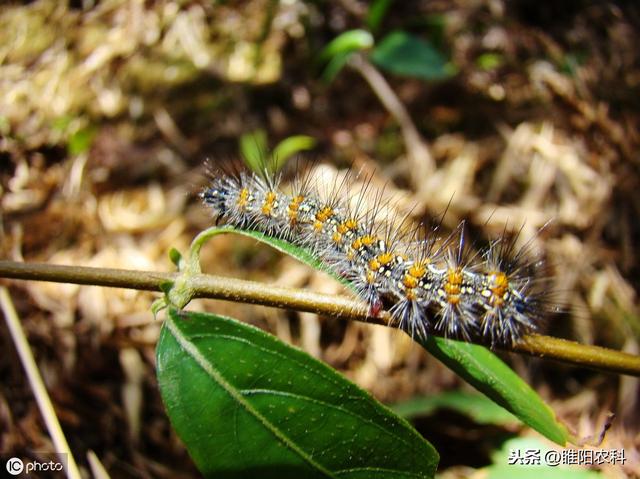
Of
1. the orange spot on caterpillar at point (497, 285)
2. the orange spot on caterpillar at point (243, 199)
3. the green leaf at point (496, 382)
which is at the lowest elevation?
the green leaf at point (496, 382)

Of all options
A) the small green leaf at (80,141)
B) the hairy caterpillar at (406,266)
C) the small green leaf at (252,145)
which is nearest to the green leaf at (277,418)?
the hairy caterpillar at (406,266)

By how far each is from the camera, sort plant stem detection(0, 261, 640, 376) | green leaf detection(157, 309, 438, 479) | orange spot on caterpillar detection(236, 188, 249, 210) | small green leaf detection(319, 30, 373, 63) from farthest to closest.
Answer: small green leaf detection(319, 30, 373, 63) → orange spot on caterpillar detection(236, 188, 249, 210) → plant stem detection(0, 261, 640, 376) → green leaf detection(157, 309, 438, 479)

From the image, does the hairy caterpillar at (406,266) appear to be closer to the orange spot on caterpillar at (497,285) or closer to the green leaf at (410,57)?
the orange spot on caterpillar at (497,285)

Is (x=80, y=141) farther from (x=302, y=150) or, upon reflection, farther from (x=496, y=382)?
(x=496, y=382)

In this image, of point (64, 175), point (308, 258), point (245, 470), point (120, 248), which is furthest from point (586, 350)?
point (64, 175)

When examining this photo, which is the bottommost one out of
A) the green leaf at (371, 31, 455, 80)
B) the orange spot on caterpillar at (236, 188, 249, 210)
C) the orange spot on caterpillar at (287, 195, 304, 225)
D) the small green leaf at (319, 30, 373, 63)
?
the orange spot on caterpillar at (287, 195, 304, 225)

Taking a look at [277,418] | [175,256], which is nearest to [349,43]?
[175,256]

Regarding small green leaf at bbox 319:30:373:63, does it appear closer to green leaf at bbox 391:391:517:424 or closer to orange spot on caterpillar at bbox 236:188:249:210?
orange spot on caterpillar at bbox 236:188:249:210

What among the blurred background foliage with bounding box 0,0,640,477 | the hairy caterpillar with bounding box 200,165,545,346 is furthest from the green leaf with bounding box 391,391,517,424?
the hairy caterpillar with bounding box 200,165,545,346

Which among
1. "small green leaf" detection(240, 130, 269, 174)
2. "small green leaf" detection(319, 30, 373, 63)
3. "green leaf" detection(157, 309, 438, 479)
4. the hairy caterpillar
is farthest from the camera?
"small green leaf" detection(319, 30, 373, 63)
